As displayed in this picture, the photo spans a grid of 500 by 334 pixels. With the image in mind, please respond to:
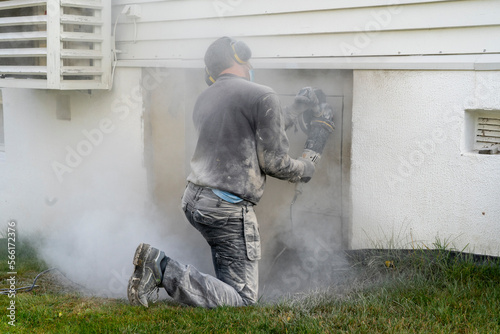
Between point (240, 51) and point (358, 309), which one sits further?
point (240, 51)

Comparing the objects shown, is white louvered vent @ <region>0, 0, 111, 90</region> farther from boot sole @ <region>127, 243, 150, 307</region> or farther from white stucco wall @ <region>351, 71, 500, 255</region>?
white stucco wall @ <region>351, 71, 500, 255</region>

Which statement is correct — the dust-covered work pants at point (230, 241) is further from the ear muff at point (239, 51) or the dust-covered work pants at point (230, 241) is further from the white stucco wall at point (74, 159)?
the white stucco wall at point (74, 159)

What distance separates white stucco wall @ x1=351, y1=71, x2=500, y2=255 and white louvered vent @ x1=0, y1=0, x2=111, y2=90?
3.10m

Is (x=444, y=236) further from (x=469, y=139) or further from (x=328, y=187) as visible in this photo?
(x=328, y=187)

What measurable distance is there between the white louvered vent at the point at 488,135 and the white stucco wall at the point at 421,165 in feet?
0.45

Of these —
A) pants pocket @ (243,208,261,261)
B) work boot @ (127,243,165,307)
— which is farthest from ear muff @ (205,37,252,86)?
work boot @ (127,243,165,307)

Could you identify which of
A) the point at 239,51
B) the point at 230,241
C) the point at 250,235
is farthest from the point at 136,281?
the point at 239,51

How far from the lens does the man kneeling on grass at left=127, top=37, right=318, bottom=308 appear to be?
149 inches

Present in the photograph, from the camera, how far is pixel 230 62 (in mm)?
4156

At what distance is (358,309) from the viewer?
345cm

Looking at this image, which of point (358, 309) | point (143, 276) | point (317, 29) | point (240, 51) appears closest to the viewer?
point (358, 309)

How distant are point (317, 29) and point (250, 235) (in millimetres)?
1896

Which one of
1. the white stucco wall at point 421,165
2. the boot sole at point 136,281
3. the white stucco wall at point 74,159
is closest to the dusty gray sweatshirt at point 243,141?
the boot sole at point 136,281

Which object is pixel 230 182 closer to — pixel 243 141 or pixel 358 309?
pixel 243 141
